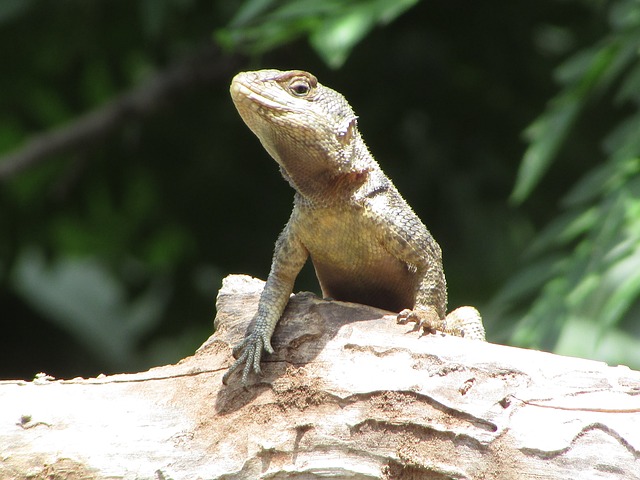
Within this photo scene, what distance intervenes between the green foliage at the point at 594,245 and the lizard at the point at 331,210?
757mm

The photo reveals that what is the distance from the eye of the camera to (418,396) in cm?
463

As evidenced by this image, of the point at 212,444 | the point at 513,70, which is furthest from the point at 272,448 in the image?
the point at 513,70

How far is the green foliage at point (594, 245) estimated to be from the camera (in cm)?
607

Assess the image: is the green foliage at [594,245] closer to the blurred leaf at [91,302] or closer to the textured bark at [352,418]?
the textured bark at [352,418]

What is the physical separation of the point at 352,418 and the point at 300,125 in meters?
1.71

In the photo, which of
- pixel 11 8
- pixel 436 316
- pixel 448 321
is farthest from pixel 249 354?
pixel 11 8

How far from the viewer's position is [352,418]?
4.61m

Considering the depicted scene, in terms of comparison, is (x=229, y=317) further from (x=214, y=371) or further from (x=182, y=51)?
(x=182, y=51)

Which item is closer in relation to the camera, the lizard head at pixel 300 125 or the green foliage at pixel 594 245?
the lizard head at pixel 300 125

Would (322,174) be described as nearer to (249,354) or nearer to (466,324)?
(249,354)

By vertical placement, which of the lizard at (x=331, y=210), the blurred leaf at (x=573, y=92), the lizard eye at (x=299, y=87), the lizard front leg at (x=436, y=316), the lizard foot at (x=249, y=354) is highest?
the blurred leaf at (x=573, y=92)

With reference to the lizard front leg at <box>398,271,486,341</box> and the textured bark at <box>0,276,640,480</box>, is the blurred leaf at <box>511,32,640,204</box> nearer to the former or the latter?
the lizard front leg at <box>398,271,486,341</box>

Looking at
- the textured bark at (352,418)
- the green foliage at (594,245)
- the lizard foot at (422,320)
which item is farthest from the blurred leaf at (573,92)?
the textured bark at (352,418)

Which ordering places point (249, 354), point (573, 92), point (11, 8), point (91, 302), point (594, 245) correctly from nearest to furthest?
point (249, 354) → point (594, 245) → point (573, 92) → point (11, 8) → point (91, 302)
